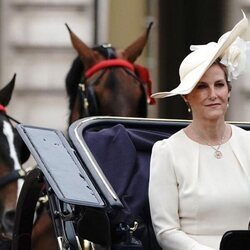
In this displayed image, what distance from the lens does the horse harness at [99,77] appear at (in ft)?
22.2

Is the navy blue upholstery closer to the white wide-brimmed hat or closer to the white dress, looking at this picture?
the white dress

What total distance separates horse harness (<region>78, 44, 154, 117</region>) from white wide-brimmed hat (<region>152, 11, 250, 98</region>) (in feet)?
6.65

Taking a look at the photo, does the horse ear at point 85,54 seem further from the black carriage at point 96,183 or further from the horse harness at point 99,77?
the black carriage at point 96,183

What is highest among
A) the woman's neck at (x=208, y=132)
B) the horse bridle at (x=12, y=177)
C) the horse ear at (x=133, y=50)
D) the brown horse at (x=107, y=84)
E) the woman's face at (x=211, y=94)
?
the woman's face at (x=211, y=94)

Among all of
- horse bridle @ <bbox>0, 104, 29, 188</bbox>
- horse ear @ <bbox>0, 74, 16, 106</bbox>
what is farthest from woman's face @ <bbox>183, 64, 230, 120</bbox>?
horse ear @ <bbox>0, 74, 16, 106</bbox>

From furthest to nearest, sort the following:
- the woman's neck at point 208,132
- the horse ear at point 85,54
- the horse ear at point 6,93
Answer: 1. the horse ear at point 85,54
2. the horse ear at point 6,93
3. the woman's neck at point 208,132

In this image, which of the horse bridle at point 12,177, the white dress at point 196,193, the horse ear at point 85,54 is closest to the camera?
the white dress at point 196,193

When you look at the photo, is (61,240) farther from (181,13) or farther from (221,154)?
(181,13)

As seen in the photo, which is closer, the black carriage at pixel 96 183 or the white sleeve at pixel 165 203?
the black carriage at pixel 96 183

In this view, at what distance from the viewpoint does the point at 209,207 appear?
4.56 metres

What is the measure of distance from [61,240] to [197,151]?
0.57 metres

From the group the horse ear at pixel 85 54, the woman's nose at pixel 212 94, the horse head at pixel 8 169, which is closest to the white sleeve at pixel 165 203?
the woman's nose at pixel 212 94

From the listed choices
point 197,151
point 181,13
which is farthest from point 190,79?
point 181,13

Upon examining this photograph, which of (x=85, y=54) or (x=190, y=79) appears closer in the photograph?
(x=190, y=79)
